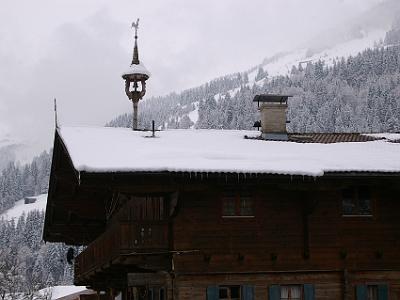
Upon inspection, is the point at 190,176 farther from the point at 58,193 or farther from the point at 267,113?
the point at 58,193

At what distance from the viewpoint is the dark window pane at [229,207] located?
20.7 meters

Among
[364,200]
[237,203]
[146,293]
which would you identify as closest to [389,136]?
[364,200]

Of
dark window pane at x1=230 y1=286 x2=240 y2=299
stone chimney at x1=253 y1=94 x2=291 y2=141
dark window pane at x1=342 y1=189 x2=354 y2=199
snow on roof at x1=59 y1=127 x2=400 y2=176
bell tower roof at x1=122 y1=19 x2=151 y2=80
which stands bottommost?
dark window pane at x1=230 y1=286 x2=240 y2=299

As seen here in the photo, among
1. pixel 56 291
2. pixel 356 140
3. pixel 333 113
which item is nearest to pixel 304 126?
pixel 333 113

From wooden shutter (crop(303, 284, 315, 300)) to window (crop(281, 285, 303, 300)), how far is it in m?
0.20

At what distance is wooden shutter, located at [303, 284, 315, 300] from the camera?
20.8m

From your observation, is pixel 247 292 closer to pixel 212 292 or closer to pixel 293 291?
pixel 212 292

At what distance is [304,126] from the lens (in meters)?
Result: 172

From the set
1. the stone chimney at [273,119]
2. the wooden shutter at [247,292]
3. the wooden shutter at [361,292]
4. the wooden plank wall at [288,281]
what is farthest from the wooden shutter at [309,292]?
the stone chimney at [273,119]

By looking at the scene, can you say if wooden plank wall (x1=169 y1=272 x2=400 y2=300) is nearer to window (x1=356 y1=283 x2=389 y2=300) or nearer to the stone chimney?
window (x1=356 y1=283 x2=389 y2=300)

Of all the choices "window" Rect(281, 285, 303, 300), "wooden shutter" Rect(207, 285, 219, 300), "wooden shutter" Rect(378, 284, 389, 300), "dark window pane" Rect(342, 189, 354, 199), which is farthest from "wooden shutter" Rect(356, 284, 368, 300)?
"wooden shutter" Rect(207, 285, 219, 300)

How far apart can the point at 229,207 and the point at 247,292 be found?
8.19 ft

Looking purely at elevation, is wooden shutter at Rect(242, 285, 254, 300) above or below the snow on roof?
below

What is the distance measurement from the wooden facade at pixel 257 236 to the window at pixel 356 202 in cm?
3
